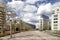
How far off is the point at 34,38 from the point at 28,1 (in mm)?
1139

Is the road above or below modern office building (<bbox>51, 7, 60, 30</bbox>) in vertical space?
below

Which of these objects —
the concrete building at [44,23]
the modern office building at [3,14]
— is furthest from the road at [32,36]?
the modern office building at [3,14]

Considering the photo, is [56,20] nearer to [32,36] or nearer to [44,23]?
[44,23]

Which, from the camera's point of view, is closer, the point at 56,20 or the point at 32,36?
the point at 56,20

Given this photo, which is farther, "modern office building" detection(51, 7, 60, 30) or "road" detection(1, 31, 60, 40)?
"road" detection(1, 31, 60, 40)

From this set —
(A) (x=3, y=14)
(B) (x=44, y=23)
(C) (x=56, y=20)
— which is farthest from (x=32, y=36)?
(A) (x=3, y=14)

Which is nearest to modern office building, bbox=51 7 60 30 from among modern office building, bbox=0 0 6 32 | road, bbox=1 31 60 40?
road, bbox=1 31 60 40

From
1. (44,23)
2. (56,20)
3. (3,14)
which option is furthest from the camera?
(3,14)

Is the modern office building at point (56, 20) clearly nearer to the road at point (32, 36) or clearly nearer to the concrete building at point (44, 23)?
the concrete building at point (44, 23)

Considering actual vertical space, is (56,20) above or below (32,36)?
above

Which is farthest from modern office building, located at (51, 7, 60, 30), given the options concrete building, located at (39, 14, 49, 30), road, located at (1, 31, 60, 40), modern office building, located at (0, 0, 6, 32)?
modern office building, located at (0, 0, 6, 32)

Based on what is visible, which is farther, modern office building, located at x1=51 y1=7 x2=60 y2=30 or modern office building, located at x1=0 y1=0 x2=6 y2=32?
modern office building, located at x1=0 y1=0 x2=6 y2=32

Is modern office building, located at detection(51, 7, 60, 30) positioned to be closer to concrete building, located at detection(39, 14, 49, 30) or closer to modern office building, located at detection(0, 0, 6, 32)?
concrete building, located at detection(39, 14, 49, 30)

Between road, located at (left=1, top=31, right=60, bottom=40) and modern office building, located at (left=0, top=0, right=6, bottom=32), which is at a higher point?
modern office building, located at (left=0, top=0, right=6, bottom=32)
